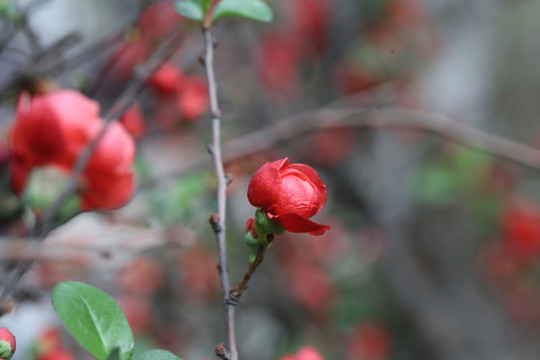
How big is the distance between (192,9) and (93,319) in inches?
10.0

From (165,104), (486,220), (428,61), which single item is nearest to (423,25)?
(428,61)

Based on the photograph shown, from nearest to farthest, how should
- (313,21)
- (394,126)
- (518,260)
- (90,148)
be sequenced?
1. (90,148)
2. (394,126)
3. (518,260)
4. (313,21)

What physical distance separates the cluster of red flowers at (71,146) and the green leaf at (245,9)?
5.1 inches

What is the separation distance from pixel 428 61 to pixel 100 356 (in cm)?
206

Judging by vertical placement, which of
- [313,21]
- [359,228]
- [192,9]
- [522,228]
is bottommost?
[359,228]

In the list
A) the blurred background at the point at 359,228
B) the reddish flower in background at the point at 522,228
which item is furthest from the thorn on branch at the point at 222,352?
the reddish flower in background at the point at 522,228

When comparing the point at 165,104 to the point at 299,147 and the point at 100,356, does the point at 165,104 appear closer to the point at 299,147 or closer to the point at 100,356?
the point at 100,356

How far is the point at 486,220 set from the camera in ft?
6.40

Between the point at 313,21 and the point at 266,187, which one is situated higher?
the point at 266,187

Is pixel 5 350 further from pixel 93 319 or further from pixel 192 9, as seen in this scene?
pixel 192 9

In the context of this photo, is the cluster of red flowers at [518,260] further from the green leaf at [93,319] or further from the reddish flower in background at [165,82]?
the green leaf at [93,319]

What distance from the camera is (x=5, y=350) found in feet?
0.95

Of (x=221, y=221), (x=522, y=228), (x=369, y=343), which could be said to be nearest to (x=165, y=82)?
(x=221, y=221)

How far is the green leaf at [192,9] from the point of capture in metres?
0.43
